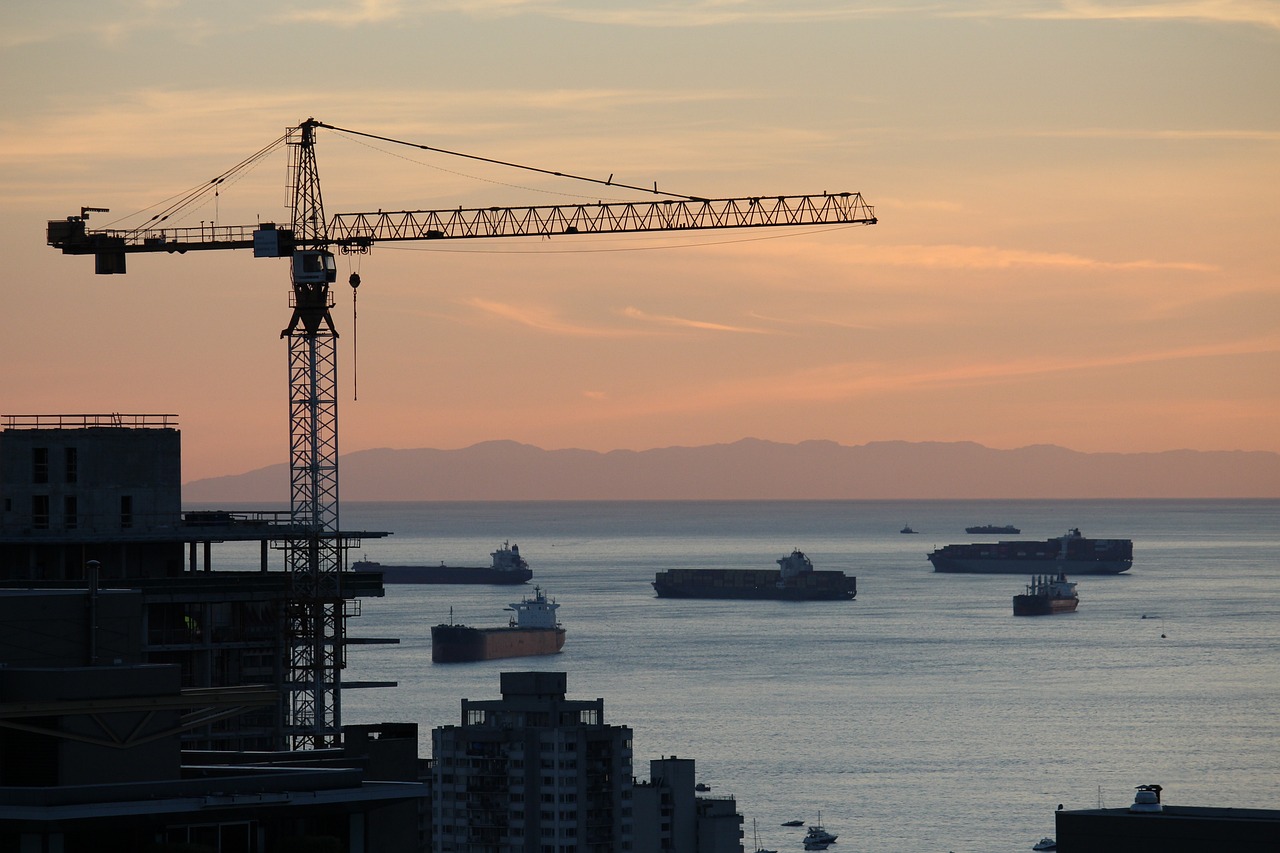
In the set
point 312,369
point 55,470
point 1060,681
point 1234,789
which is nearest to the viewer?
point 55,470

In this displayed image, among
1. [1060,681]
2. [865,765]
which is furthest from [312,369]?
[1060,681]

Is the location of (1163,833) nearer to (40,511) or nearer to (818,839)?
(40,511)

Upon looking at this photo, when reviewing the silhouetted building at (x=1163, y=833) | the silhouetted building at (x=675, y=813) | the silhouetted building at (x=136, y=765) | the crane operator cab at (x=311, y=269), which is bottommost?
the silhouetted building at (x=675, y=813)

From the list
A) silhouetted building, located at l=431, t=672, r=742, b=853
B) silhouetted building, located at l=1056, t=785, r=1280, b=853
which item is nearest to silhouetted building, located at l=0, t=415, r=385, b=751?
silhouetted building, located at l=431, t=672, r=742, b=853

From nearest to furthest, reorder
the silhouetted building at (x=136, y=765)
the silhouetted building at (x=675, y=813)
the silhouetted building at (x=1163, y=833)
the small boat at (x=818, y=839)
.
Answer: the silhouetted building at (x=136, y=765), the silhouetted building at (x=1163, y=833), the silhouetted building at (x=675, y=813), the small boat at (x=818, y=839)

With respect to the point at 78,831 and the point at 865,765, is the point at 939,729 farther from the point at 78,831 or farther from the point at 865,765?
the point at 78,831

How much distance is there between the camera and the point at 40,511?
72.3 meters

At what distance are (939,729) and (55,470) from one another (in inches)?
3555

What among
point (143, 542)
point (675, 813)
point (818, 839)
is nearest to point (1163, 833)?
point (143, 542)

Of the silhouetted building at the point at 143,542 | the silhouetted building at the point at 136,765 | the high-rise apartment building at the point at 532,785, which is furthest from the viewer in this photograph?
the high-rise apartment building at the point at 532,785

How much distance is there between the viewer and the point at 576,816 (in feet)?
298

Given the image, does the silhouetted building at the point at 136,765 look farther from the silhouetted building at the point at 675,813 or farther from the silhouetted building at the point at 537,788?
the silhouetted building at the point at 675,813

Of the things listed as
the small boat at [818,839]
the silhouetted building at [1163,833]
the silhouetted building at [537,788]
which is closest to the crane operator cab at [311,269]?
the silhouetted building at [537,788]

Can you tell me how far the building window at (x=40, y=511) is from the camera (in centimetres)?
7212
